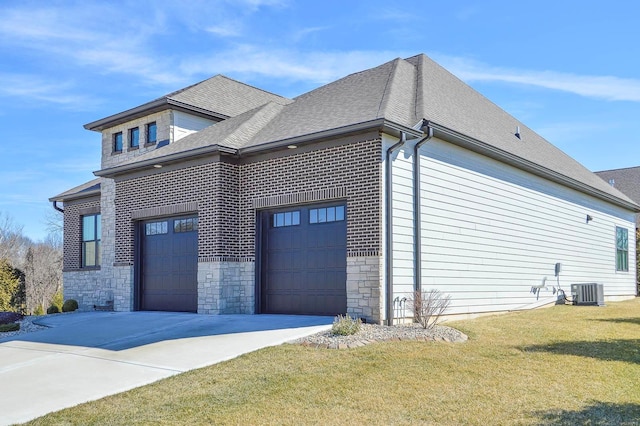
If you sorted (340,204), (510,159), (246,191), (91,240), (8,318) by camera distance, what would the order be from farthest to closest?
(91,240)
(510,159)
(8,318)
(246,191)
(340,204)

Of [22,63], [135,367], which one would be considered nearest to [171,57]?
[22,63]

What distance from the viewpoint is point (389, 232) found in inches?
497

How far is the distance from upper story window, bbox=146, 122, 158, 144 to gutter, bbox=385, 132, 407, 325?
9597 millimetres

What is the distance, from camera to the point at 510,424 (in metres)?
6.50

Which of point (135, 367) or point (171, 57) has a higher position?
point (171, 57)

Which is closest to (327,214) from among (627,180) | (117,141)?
(117,141)

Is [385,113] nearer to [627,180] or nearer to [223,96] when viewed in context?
[223,96]

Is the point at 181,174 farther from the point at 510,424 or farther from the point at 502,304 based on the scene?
the point at 510,424

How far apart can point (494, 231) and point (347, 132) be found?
5.67 metres

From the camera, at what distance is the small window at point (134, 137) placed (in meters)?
20.4

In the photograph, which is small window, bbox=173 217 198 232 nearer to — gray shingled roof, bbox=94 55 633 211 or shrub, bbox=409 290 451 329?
gray shingled roof, bbox=94 55 633 211

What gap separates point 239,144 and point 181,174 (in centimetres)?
188

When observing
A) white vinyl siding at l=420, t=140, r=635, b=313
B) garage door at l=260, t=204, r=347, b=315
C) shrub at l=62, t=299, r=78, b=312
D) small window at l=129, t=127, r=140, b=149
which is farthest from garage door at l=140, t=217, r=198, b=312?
white vinyl siding at l=420, t=140, r=635, b=313

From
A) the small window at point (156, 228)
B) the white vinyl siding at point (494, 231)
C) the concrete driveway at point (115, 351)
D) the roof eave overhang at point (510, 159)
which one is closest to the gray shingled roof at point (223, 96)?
the small window at point (156, 228)
